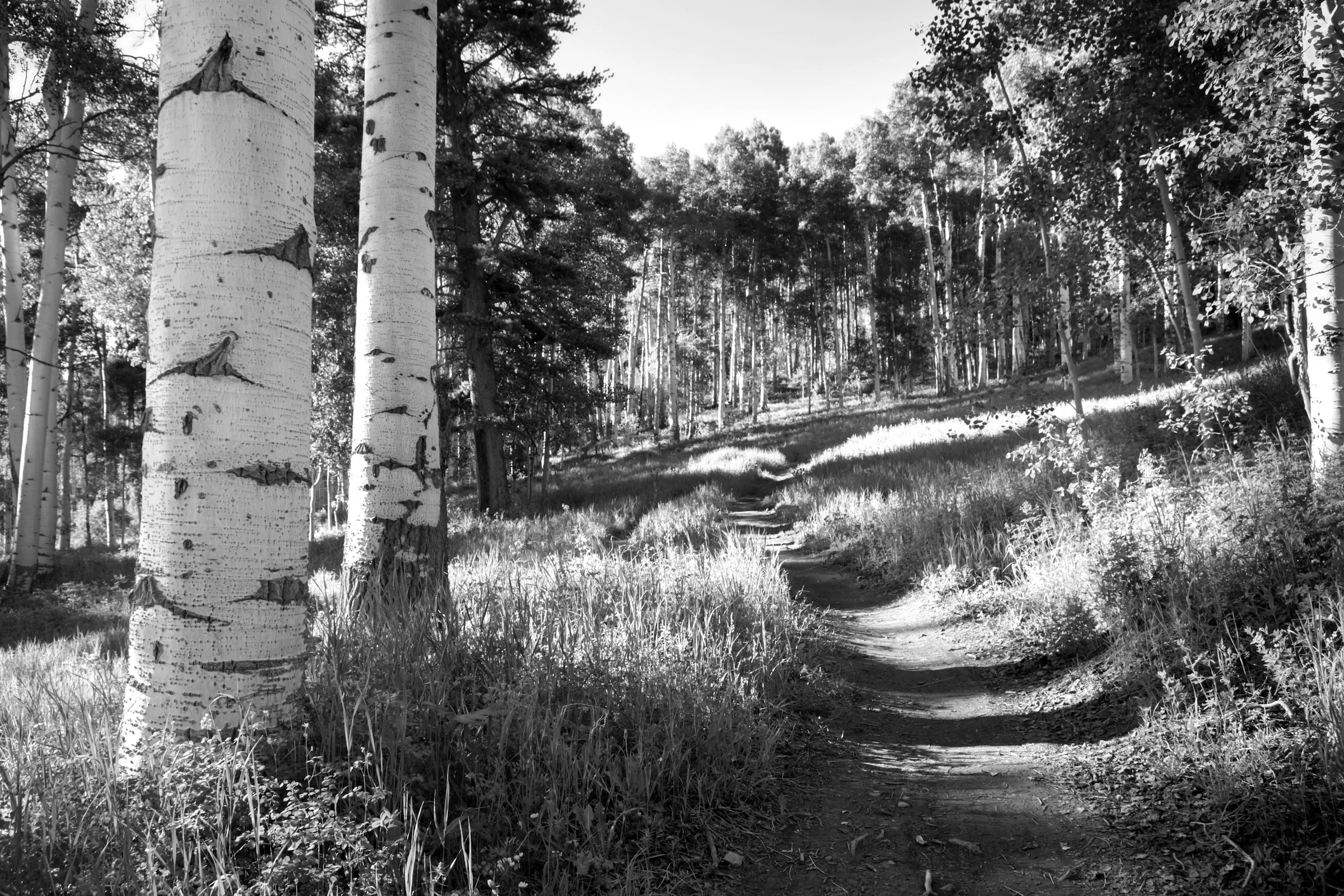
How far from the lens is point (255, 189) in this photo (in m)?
2.06

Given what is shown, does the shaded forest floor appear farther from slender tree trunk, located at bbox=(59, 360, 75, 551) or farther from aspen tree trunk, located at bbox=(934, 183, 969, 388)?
aspen tree trunk, located at bbox=(934, 183, 969, 388)

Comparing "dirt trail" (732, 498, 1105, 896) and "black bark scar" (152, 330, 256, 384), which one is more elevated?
"black bark scar" (152, 330, 256, 384)

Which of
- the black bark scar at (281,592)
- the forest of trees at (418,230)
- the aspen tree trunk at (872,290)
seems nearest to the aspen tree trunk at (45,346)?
the forest of trees at (418,230)

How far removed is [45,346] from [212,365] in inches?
481

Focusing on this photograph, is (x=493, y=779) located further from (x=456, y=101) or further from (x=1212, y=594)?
(x=456, y=101)

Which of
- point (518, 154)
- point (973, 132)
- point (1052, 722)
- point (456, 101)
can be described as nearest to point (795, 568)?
point (1052, 722)

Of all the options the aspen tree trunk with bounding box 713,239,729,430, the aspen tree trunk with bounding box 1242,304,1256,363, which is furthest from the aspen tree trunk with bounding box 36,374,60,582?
the aspen tree trunk with bounding box 713,239,729,430

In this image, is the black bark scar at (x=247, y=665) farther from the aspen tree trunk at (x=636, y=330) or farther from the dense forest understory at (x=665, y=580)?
the aspen tree trunk at (x=636, y=330)

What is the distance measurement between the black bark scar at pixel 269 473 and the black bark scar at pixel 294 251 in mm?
667

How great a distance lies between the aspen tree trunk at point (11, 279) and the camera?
9.59 metres

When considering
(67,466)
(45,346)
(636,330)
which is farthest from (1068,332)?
(636,330)

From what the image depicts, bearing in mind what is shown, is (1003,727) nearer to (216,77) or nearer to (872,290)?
(216,77)

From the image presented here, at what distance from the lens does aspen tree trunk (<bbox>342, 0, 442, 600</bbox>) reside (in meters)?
3.99

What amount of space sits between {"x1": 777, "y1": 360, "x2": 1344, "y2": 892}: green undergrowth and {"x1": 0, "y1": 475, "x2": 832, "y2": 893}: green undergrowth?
1.73 m
